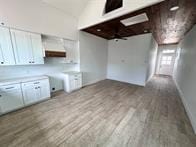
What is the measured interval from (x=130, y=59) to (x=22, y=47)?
499 centimetres

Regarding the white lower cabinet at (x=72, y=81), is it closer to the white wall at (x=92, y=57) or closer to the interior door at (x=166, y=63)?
the white wall at (x=92, y=57)

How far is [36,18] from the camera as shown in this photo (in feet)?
9.14

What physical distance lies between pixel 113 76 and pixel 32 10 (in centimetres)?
516

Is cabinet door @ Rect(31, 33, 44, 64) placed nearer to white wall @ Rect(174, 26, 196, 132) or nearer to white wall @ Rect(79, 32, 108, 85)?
white wall @ Rect(79, 32, 108, 85)

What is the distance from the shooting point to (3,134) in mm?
1749

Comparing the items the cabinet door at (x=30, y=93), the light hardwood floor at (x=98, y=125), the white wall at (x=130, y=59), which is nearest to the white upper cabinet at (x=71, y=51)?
the cabinet door at (x=30, y=93)

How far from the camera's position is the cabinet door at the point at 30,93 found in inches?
102

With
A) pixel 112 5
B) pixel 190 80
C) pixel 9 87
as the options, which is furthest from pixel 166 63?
pixel 9 87

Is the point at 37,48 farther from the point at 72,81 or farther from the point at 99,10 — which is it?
the point at 99,10

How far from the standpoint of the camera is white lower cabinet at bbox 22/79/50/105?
8.60 feet

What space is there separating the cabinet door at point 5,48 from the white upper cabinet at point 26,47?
99mm

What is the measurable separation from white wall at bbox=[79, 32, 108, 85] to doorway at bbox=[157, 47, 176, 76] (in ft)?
19.3

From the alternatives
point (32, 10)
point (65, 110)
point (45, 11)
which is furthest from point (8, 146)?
point (45, 11)

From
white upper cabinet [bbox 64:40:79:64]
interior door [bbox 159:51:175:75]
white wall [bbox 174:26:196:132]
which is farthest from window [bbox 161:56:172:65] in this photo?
white upper cabinet [bbox 64:40:79:64]
